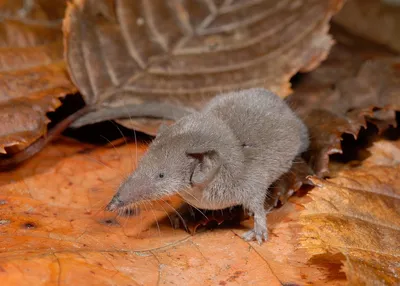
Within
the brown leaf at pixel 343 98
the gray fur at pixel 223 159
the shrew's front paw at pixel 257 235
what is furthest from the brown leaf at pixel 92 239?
the brown leaf at pixel 343 98

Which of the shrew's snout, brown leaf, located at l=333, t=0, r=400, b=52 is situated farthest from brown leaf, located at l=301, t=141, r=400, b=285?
brown leaf, located at l=333, t=0, r=400, b=52

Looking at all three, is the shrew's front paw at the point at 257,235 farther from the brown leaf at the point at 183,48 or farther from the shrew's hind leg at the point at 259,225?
the brown leaf at the point at 183,48

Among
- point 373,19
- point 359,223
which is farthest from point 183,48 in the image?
point 373,19

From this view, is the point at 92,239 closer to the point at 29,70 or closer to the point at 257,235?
the point at 257,235

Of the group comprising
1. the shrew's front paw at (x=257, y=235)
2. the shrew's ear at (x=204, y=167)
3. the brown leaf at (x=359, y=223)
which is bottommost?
the shrew's front paw at (x=257, y=235)

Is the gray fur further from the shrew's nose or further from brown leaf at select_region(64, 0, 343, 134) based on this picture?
brown leaf at select_region(64, 0, 343, 134)

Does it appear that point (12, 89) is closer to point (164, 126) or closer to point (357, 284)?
point (164, 126)
